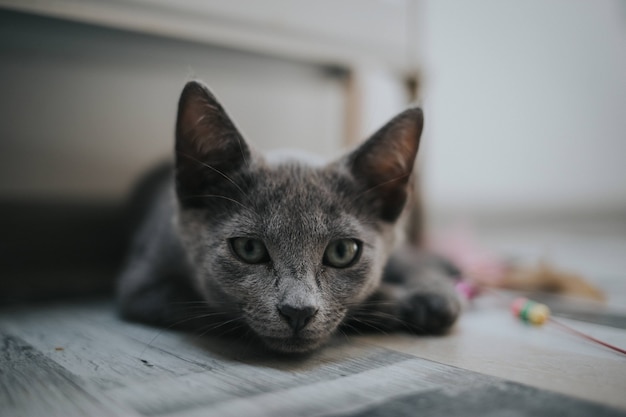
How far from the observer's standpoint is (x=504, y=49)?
3.26m

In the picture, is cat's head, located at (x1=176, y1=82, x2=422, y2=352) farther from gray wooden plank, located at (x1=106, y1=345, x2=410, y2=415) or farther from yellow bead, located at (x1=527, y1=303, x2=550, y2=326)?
yellow bead, located at (x1=527, y1=303, x2=550, y2=326)

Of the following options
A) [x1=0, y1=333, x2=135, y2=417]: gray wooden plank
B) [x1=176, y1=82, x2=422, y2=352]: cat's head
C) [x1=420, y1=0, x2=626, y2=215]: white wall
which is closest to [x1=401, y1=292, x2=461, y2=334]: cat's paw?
[x1=176, y1=82, x2=422, y2=352]: cat's head

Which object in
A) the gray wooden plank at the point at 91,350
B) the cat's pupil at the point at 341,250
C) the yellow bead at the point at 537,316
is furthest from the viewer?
the yellow bead at the point at 537,316

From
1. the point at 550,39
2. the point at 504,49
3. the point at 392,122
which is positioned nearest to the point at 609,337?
the point at 392,122

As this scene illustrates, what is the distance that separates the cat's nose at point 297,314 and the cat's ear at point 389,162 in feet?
1.18

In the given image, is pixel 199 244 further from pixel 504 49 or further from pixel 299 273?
pixel 504 49

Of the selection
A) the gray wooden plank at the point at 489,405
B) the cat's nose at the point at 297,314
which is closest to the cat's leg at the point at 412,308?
the cat's nose at the point at 297,314

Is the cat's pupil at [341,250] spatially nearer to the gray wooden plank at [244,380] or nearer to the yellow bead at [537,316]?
the gray wooden plank at [244,380]

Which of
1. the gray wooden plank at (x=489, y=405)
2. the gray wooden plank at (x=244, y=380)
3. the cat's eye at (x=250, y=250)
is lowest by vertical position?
the gray wooden plank at (x=244, y=380)

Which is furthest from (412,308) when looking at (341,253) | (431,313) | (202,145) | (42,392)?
(42,392)

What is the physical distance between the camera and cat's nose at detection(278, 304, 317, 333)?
89 centimetres

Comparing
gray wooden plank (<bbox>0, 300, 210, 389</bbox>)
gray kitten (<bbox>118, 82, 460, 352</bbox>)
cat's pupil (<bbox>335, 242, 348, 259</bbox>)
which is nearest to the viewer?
gray wooden plank (<bbox>0, 300, 210, 389</bbox>)

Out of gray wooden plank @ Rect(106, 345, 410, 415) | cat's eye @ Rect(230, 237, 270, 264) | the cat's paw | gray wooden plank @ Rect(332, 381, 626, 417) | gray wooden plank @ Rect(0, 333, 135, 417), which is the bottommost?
gray wooden plank @ Rect(0, 333, 135, 417)

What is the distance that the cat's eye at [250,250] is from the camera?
3.37 feet
